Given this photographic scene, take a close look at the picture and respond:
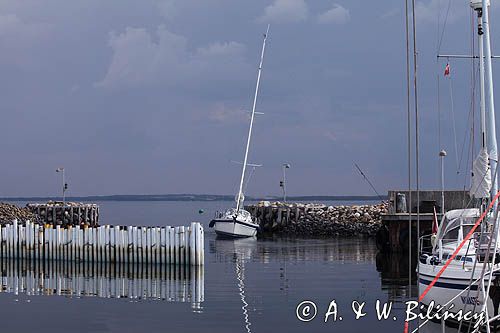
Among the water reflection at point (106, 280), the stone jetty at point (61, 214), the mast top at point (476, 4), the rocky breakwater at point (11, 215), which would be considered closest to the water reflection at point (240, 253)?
the water reflection at point (106, 280)

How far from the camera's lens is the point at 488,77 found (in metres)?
26.2

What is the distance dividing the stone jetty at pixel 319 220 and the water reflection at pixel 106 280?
39968 mm

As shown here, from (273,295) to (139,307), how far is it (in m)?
6.14

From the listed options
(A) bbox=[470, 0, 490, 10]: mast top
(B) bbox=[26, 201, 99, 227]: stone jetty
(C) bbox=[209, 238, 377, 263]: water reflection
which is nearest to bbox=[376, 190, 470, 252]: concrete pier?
(C) bbox=[209, 238, 377, 263]: water reflection

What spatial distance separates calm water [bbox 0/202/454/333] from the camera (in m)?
26.6

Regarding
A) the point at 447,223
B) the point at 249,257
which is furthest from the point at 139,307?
the point at 249,257

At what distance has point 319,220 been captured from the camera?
269 feet

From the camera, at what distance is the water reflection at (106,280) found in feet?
111

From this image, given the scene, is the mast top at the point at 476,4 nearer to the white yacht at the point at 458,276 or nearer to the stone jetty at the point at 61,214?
the white yacht at the point at 458,276

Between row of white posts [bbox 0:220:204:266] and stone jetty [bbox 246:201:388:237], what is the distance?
38.6 m

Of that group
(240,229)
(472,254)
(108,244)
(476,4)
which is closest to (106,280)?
(108,244)

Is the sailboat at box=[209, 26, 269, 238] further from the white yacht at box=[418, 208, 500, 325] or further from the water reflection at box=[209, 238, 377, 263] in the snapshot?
the white yacht at box=[418, 208, 500, 325]

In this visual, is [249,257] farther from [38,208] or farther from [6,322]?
[38,208]

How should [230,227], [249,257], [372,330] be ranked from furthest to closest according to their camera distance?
[230,227] → [249,257] → [372,330]
